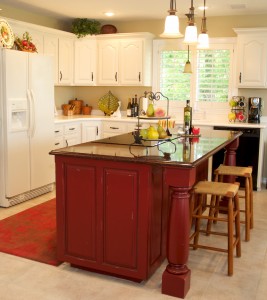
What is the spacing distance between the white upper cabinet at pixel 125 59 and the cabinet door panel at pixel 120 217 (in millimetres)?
3917

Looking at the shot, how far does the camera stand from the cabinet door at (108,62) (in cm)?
669

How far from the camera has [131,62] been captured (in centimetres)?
659

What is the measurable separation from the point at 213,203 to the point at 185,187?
1.35 metres

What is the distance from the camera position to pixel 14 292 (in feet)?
9.34

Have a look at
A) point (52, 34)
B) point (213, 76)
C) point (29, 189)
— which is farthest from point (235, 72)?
point (29, 189)

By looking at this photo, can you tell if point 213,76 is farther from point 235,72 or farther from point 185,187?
point 185,187

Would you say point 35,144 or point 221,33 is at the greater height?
point 221,33

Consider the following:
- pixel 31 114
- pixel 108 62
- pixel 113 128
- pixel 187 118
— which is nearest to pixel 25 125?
pixel 31 114

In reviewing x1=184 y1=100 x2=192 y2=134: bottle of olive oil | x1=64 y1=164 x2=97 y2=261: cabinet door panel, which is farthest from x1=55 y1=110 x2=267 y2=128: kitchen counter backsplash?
x1=64 y1=164 x2=97 y2=261: cabinet door panel

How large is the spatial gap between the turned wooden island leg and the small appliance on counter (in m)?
3.63

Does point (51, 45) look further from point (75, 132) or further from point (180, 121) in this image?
point (180, 121)

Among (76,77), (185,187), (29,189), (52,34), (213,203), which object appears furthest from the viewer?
(76,77)

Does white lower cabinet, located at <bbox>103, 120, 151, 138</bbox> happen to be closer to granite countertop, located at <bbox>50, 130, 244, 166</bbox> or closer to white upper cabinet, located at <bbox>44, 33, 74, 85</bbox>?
white upper cabinet, located at <bbox>44, 33, 74, 85</bbox>

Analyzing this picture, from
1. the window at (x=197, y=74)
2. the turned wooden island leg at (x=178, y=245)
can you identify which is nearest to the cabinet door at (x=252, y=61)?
the window at (x=197, y=74)
